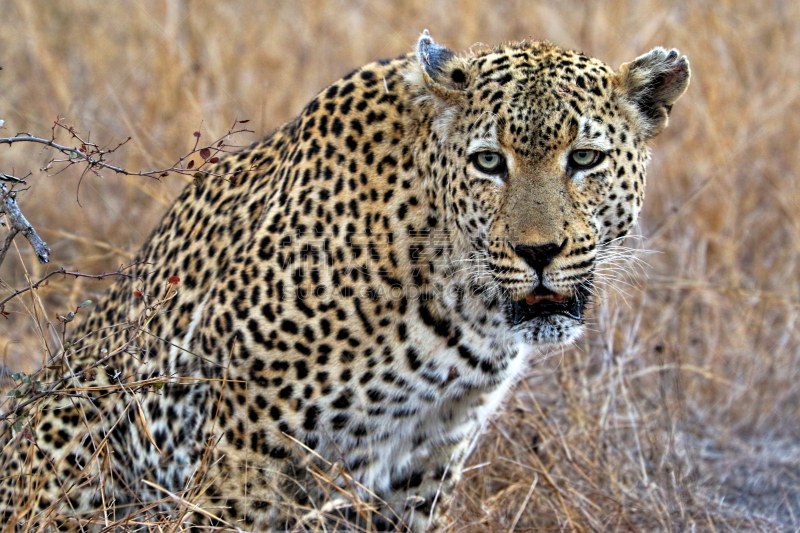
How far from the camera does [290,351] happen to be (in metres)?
3.85

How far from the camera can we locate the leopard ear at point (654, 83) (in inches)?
152

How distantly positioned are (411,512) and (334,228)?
147cm

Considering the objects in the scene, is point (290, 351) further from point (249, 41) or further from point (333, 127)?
point (249, 41)

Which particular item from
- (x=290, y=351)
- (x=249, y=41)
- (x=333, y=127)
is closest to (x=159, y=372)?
(x=290, y=351)

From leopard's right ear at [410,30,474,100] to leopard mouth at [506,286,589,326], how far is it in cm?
92

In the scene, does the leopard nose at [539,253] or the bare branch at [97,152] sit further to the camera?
the leopard nose at [539,253]

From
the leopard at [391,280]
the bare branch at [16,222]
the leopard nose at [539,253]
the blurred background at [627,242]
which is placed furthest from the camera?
the blurred background at [627,242]

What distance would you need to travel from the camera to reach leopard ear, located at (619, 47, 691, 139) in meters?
3.86

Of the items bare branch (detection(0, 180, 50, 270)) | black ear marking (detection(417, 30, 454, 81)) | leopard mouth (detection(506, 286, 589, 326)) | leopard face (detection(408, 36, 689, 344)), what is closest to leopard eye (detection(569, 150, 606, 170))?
leopard face (detection(408, 36, 689, 344))

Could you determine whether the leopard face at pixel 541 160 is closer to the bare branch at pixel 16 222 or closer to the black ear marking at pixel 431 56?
the black ear marking at pixel 431 56

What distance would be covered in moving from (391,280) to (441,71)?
0.92m

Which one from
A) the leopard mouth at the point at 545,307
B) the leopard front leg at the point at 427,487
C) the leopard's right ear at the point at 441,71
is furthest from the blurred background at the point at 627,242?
the leopard's right ear at the point at 441,71

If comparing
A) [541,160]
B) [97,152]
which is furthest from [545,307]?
[97,152]

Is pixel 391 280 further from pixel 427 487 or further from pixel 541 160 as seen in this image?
pixel 427 487
